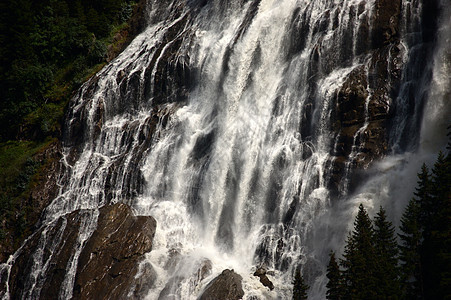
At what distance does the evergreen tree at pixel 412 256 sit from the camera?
32.7 metres

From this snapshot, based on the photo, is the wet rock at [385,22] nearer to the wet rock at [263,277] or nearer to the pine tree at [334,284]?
the pine tree at [334,284]

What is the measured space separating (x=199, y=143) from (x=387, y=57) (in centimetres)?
1908

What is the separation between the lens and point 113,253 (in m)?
44.3

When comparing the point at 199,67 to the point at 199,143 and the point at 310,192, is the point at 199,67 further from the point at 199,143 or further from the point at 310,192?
the point at 310,192

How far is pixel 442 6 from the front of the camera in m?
40.3

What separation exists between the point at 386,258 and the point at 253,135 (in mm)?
18039

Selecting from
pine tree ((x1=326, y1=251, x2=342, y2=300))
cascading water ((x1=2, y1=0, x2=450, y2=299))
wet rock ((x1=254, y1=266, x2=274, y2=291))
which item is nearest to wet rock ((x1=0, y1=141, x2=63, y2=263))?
cascading water ((x1=2, y1=0, x2=450, y2=299))

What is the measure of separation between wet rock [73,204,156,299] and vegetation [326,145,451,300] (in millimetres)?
16878

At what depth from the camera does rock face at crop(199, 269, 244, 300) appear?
37.9m

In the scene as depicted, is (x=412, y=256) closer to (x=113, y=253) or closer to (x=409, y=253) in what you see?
(x=409, y=253)

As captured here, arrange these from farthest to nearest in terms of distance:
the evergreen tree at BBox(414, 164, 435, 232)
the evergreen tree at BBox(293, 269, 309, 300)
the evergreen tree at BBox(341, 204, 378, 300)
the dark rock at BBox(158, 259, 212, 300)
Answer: the dark rock at BBox(158, 259, 212, 300), the evergreen tree at BBox(293, 269, 309, 300), the evergreen tree at BBox(414, 164, 435, 232), the evergreen tree at BBox(341, 204, 378, 300)

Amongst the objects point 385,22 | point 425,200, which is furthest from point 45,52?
point 425,200

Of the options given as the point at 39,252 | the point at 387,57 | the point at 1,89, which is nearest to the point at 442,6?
the point at 387,57

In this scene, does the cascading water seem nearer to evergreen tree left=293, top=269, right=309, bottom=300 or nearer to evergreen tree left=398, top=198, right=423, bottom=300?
evergreen tree left=293, top=269, right=309, bottom=300
